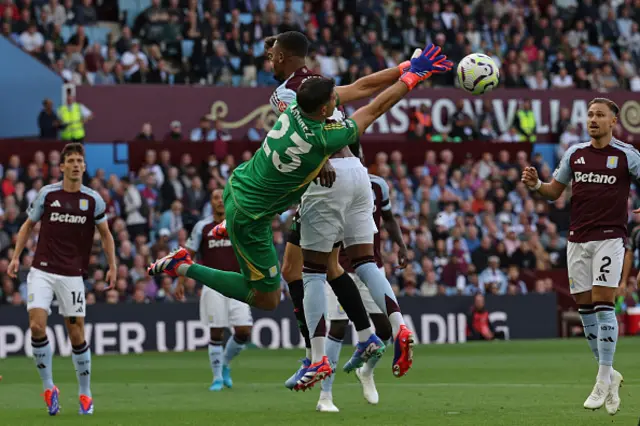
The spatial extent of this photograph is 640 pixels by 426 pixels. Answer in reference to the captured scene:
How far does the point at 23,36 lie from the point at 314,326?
18335 mm

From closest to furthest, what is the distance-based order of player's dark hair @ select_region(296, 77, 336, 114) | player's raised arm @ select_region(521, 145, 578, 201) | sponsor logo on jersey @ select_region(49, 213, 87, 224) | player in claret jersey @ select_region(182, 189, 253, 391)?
player's dark hair @ select_region(296, 77, 336, 114)
player's raised arm @ select_region(521, 145, 578, 201)
sponsor logo on jersey @ select_region(49, 213, 87, 224)
player in claret jersey @ select_region(182, 189, 253, 391)

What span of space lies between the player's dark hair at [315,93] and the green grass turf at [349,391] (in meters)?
2.74

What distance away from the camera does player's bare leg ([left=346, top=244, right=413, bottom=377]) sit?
10.1m

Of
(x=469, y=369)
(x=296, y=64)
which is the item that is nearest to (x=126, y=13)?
(x=469, y=369)

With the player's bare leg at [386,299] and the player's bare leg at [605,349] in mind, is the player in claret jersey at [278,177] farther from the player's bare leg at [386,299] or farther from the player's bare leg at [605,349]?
the player's bare leg at [605,349]

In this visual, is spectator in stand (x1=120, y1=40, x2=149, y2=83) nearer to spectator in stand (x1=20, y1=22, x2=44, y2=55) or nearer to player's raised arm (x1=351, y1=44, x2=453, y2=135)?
spectator in stand (x1=20, y1=22, x2=44, y2=55)

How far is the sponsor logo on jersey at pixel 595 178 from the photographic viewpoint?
12.1 metres

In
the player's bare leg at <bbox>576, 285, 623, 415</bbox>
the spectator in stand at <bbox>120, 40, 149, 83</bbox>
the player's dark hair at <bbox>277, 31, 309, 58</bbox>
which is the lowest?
the player's bare leg at <bbox>576, 285, 623, 415</bbox>

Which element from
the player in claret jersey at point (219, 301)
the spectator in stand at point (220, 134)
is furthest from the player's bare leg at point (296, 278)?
the spectator in stand at point (220, 134)

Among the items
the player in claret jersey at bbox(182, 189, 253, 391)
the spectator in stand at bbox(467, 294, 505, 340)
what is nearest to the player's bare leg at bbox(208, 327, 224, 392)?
the player in claret jersey at bbox(182, 189, 253, 391)

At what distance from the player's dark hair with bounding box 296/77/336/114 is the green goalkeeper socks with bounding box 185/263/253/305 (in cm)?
171

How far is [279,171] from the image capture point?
9906 mm

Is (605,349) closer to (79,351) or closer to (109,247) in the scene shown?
(109,247)

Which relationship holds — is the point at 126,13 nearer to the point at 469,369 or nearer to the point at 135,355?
the point at 135,355
